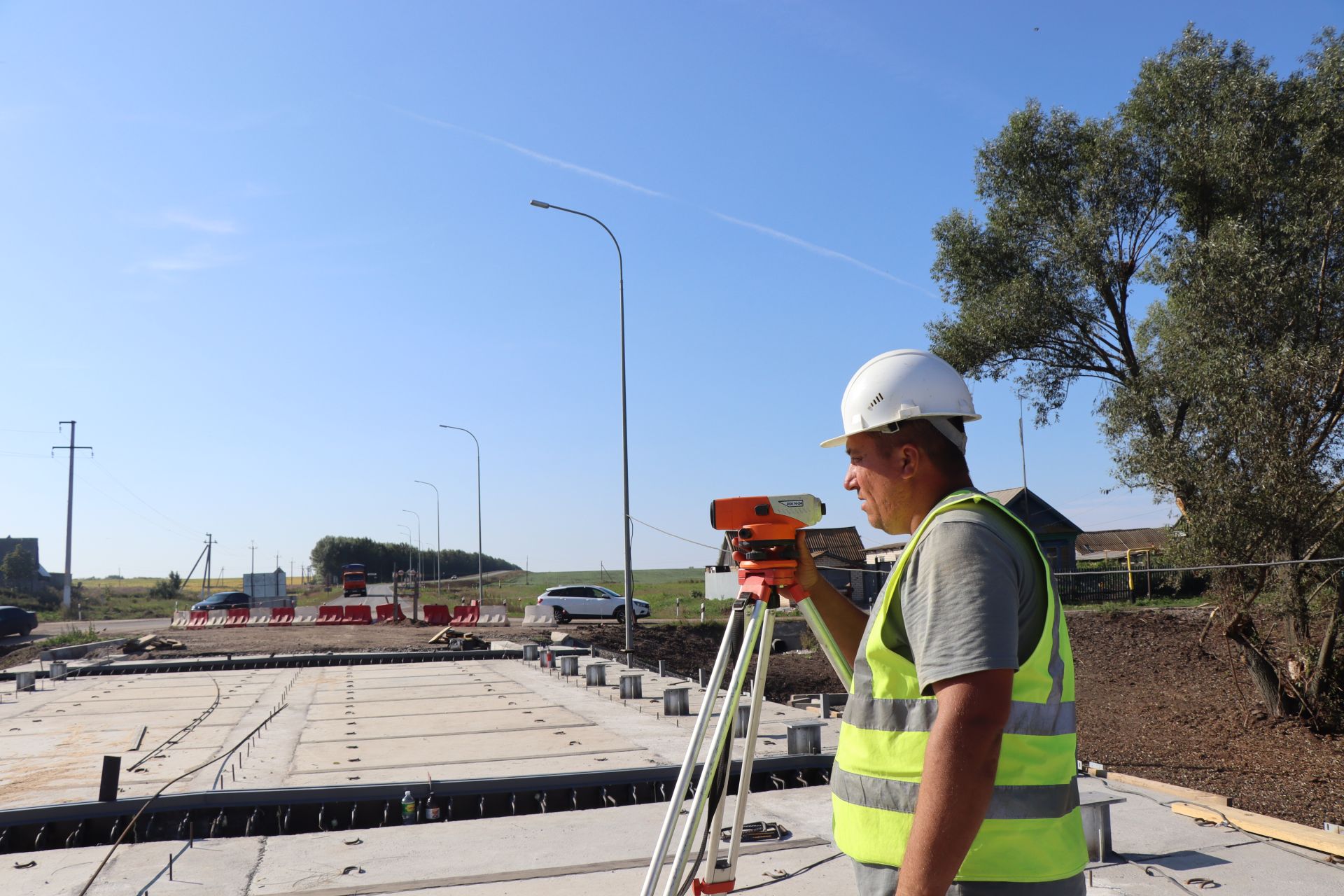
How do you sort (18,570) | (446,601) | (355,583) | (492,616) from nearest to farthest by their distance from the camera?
(492,616)
(355,583)
(446,601)
(18,570)

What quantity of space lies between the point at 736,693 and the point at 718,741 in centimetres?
13

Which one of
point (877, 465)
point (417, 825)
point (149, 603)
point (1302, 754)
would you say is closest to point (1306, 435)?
point (1302, 754)

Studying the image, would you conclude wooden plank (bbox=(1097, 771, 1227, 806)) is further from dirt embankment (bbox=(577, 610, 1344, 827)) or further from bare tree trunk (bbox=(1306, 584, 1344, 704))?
bare tree trunk (bbox=(1306, 584, 1344, 704))

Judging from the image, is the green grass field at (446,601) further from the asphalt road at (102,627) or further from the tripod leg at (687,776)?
the tripod leg at (687,776)

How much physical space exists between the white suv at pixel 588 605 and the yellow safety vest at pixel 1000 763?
36436mm

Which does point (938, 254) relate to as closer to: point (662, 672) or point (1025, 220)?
point (1025, 220)

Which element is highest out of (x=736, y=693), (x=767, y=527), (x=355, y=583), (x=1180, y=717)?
(x=767, y=527)

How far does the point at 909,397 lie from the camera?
2.26 metres

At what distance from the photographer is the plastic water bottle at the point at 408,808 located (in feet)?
21.7

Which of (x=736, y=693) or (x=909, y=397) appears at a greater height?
(x=909, y=397)

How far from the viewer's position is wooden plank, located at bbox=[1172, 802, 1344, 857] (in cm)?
485

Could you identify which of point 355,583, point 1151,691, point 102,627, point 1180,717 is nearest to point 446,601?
point 355,583

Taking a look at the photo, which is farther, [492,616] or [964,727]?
[492,616]

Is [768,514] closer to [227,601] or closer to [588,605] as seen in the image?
[588,605]
